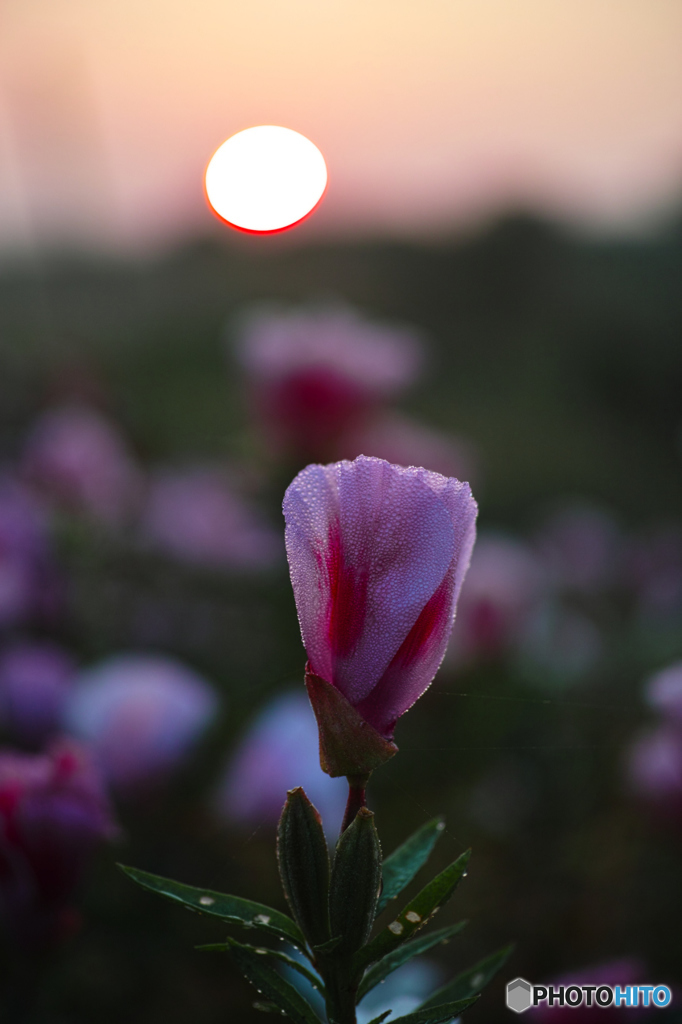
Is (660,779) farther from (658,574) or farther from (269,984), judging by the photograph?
(658,574)

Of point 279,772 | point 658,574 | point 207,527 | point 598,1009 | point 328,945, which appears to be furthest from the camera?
point 658,574

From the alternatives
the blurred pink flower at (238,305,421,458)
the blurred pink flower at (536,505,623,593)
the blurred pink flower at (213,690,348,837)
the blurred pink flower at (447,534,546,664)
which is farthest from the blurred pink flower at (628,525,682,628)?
the blurred pink flower at (213,690,348,837)

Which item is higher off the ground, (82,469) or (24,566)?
(82,469)

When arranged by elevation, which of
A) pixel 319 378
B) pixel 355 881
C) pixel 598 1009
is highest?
pixel 319 378

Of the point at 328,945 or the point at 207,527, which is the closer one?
the point at 328,945

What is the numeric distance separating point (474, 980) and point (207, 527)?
88 centimetres

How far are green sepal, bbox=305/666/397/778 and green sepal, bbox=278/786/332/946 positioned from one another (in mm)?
19

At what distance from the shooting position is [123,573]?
43.9 inches

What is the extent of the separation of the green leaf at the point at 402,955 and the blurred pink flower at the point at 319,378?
74 cm

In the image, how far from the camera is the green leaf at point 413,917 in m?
0.20

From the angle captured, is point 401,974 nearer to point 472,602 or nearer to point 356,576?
point 356,576

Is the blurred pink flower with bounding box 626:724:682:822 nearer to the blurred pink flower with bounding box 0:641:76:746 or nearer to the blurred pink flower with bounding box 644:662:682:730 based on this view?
the blurred pink flower with bounding box 644:662:682:730

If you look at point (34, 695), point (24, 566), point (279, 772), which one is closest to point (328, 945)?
point (279, 772)

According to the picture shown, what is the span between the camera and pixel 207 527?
108 cm
